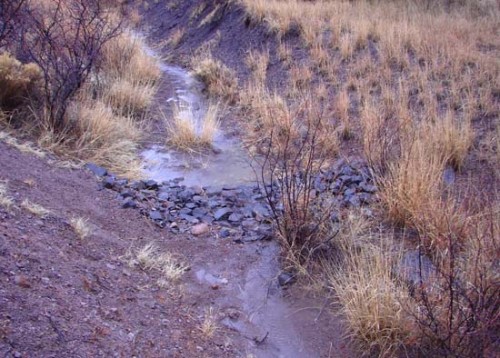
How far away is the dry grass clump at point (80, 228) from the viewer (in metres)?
3.85

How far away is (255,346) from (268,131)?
4.25 m

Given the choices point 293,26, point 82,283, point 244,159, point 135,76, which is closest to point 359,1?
point 293,26

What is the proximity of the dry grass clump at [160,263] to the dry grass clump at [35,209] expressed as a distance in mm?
737

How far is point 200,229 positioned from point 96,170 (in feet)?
5.27

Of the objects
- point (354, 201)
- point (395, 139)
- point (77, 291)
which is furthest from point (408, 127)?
point (77, 291)

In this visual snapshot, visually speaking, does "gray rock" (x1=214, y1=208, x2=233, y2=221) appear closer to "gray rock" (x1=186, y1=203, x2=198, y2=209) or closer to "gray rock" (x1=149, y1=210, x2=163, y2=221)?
"gray rock" (x1=186, y1=203, x2=198, y2=209)

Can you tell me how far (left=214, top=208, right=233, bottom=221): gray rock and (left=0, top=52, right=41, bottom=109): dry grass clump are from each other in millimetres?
3106

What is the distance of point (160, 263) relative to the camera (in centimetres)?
401

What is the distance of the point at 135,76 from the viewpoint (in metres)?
9.22

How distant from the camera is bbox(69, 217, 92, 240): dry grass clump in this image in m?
3.85

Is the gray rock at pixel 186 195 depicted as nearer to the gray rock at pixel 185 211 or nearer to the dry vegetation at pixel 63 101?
the gray rock at pixel 185 211

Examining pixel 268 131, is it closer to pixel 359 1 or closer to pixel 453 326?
pixel 453 326

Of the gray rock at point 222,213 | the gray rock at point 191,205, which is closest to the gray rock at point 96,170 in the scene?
the gray rock at point 191,205

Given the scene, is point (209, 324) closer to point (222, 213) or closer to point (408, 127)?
point (222, 213)
